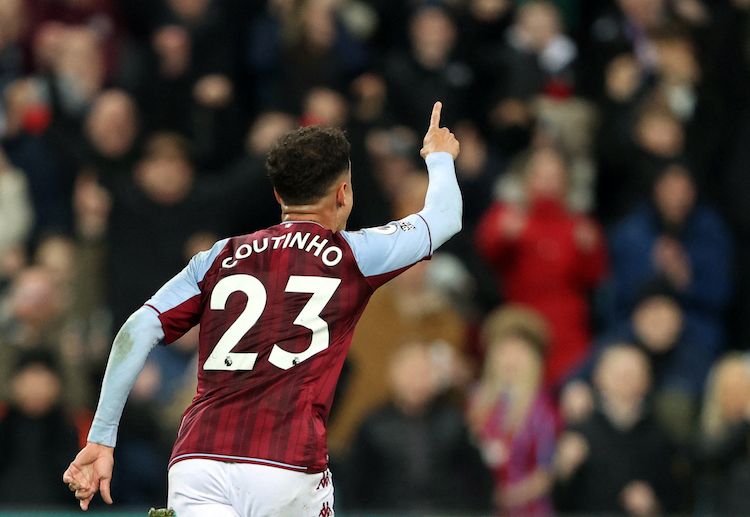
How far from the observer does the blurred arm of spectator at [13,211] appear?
35.3ft

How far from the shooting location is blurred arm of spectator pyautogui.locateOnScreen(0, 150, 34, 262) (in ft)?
35.3

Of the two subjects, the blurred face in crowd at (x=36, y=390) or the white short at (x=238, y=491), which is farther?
the blurred face in crowd at (x=36, y=390)

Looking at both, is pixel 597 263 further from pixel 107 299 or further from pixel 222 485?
pixel 222 485

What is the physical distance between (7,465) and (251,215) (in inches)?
86.7

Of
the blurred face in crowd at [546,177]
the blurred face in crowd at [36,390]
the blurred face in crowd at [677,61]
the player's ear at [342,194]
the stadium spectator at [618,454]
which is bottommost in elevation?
the stadium spectator at [618,454]

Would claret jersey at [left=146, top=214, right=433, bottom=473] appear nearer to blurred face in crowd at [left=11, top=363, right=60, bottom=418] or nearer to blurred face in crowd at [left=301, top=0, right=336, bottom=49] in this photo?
A: blurred face in crowd at [left=11, top=363, right=60, bottom=418]

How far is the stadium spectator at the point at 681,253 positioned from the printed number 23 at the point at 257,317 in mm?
6148

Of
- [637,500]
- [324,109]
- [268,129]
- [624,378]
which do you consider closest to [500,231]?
[324,109]

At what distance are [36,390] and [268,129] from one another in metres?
2.34

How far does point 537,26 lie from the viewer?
11734 mm

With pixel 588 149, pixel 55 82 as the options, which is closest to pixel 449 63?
pixel 588 149

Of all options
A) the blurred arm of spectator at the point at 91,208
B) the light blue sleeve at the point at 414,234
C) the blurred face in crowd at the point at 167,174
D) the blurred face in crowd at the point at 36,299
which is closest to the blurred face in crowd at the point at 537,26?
the blurred face in crowd at the point at 167,174

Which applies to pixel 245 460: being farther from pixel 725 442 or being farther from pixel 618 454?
pixel 725 442

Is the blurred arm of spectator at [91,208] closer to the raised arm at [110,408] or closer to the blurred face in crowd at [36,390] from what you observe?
the blurred face in crowd at [36,390]
